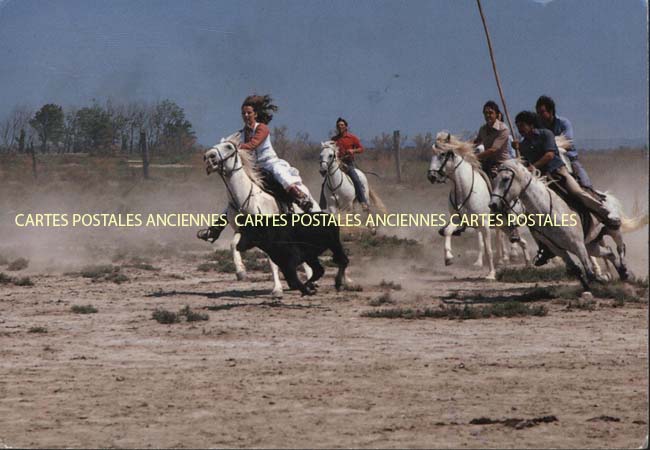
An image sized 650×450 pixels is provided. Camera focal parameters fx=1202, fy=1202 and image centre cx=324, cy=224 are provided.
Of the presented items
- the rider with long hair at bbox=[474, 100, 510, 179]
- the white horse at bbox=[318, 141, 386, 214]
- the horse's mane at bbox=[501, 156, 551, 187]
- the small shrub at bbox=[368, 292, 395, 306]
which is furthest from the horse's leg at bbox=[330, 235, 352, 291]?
the white horse at bbox=[318, 141, 386, 214]

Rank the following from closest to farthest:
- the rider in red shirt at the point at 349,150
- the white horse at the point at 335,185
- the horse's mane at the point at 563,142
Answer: the horse's mane at the point at 563,142 < the white horse at the point at 335,185 < the rider in red shirt at the point at 349,150

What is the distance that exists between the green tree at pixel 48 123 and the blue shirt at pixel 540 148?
2182 centimetres

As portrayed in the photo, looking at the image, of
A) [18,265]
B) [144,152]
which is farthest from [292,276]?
[144,152]

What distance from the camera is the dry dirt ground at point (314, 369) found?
8727 millimetres

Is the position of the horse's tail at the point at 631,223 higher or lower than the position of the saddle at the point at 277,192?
lower

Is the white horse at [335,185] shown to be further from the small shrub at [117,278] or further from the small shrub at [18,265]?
the small shrub at [18,265]

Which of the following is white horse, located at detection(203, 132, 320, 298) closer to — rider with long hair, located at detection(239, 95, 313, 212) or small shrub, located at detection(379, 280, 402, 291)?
rider with long hair, located at detection(239, 95, 313, 212)

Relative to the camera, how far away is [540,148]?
15242 mm

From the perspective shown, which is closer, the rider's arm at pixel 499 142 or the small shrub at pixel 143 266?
the rider's arm at pixel 499 142

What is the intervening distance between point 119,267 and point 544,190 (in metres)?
9.92

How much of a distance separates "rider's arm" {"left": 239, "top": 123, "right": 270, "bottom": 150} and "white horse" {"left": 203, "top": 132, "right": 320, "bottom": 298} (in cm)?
10

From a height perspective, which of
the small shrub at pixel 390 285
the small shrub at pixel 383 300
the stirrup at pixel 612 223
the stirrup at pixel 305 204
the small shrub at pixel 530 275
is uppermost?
the stirrup at pixel 305 204

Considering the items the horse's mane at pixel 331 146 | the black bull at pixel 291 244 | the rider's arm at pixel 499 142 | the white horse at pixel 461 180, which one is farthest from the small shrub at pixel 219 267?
the rider's arm at pixel 499 142

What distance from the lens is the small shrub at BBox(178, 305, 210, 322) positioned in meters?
14.5
